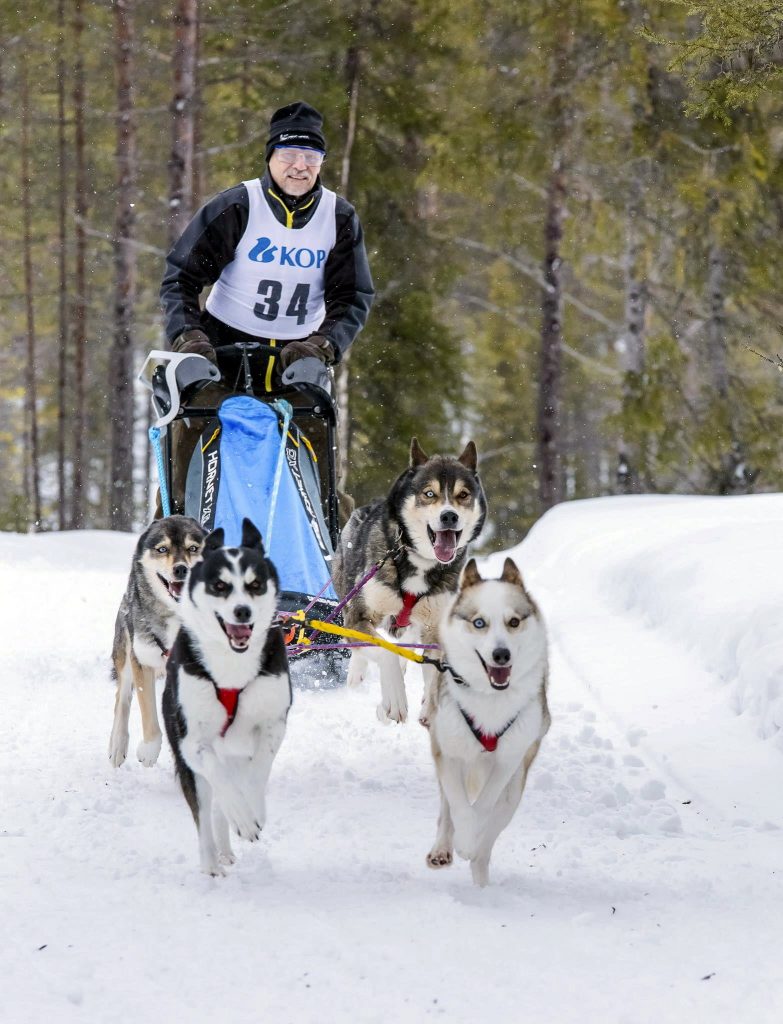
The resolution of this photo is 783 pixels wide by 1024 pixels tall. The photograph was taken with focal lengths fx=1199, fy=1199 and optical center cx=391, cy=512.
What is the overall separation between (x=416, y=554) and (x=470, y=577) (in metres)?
1.70

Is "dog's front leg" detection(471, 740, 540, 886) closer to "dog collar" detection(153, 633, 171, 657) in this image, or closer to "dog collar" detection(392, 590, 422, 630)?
"dog collar" detection(153, 633, 171, 657)

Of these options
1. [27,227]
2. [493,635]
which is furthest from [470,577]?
[27,227]

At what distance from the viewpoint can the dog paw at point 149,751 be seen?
4930mm

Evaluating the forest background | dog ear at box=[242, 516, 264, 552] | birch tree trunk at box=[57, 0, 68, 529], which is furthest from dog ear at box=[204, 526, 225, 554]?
birch tree trunk at box=[57, 0, 68, 529]

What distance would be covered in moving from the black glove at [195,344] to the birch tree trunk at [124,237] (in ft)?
36.8

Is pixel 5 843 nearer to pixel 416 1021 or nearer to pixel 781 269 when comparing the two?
pixel 416 1021

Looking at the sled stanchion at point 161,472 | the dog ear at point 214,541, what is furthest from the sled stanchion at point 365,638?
the sled stanchion at point 161,472

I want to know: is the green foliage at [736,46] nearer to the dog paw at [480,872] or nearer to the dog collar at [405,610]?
the dog collar at [405,610]

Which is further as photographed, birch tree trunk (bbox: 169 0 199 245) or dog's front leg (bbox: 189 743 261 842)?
birch tree trunk (bbox: 169 0 199 245)

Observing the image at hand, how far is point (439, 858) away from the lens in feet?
12.0

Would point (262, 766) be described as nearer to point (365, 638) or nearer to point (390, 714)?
point (365, 638)

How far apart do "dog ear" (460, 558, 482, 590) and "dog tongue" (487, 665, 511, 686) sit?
0.34 metres

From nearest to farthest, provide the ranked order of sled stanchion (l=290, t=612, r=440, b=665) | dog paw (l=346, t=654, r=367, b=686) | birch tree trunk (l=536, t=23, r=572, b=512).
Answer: sled stanchion (l=290, t=612, r=440, b=665) → dog paw (l=346, t=654, r=367, b=686) → birch tree trunk (l=536, t=23, r=572, b=512)

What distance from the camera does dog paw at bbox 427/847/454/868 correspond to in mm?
3668
